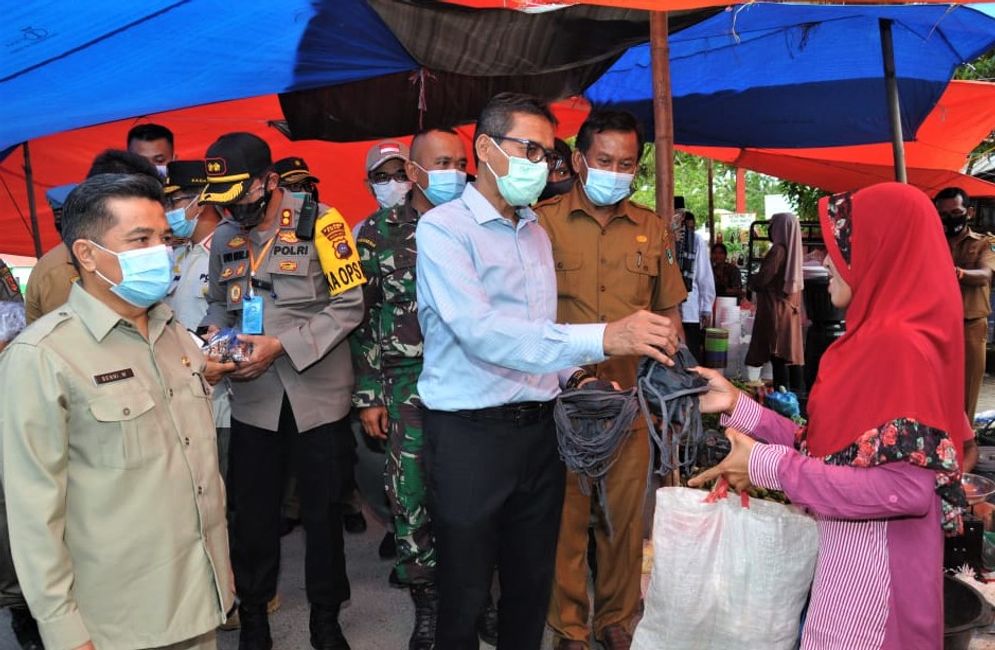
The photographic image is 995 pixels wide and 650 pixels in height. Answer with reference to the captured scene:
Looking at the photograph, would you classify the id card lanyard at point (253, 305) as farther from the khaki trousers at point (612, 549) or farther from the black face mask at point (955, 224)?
the black face mask at point (955, 224)

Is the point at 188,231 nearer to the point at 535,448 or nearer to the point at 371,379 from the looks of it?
the point at 371,379

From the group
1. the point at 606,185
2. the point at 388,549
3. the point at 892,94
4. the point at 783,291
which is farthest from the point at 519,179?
the point at 783,291

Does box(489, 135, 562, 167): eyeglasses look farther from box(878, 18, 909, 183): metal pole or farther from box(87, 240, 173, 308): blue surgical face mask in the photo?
box(878, 18, 909, 183): metal pole

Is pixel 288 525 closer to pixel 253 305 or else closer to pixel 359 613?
pixel 359 613

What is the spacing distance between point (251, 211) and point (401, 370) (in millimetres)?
951

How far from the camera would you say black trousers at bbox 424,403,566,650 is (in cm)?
256

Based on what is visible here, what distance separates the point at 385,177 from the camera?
4.52 meters

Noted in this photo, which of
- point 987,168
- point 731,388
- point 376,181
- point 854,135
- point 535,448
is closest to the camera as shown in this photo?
point 731,388

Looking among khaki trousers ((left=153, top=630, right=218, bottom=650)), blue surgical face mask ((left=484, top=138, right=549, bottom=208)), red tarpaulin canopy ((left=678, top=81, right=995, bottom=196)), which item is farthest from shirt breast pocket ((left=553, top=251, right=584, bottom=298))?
red tarpaulin canopy ((left=678, top=81, right=995, bottom=196))

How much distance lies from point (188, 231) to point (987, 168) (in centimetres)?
1185

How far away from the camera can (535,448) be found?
105 inches

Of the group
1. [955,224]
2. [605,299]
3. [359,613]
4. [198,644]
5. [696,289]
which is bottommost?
[359,613]

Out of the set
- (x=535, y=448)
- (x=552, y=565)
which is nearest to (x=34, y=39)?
(x=535, y=448)

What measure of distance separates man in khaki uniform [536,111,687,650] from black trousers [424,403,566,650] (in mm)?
638
